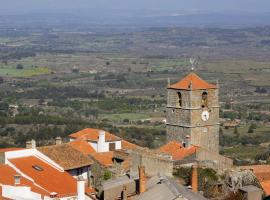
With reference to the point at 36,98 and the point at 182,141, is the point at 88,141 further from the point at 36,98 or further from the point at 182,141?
the point at 36,98

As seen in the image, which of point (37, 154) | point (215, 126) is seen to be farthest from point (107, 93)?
point (37, 154)

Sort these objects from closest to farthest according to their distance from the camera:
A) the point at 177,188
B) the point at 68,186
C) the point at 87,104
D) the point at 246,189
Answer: the point at 177,188 → the point at 246,189 → the point at 68,186 → the point at 87,104

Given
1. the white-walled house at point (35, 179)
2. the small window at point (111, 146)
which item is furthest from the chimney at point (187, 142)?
the white-walled house at point (35, 179)

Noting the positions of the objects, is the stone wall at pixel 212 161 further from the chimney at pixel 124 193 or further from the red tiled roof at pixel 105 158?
the chimney at pixel 124 193

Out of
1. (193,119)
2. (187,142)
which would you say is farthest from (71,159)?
(193,119)

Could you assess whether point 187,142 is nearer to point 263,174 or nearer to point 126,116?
point 263,174

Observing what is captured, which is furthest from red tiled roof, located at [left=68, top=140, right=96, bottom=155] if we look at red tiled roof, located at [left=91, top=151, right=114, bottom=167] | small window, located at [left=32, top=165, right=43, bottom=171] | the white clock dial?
the white clock dial

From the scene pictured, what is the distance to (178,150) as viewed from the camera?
1631 inches

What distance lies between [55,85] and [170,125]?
12100 centimetres

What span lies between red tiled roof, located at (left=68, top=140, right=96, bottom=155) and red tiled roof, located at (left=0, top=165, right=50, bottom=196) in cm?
740

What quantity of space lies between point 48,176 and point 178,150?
357 inches

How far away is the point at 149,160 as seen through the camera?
35.2 m

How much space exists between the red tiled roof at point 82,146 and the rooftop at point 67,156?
191 cm

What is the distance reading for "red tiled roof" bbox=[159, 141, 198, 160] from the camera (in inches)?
1569
